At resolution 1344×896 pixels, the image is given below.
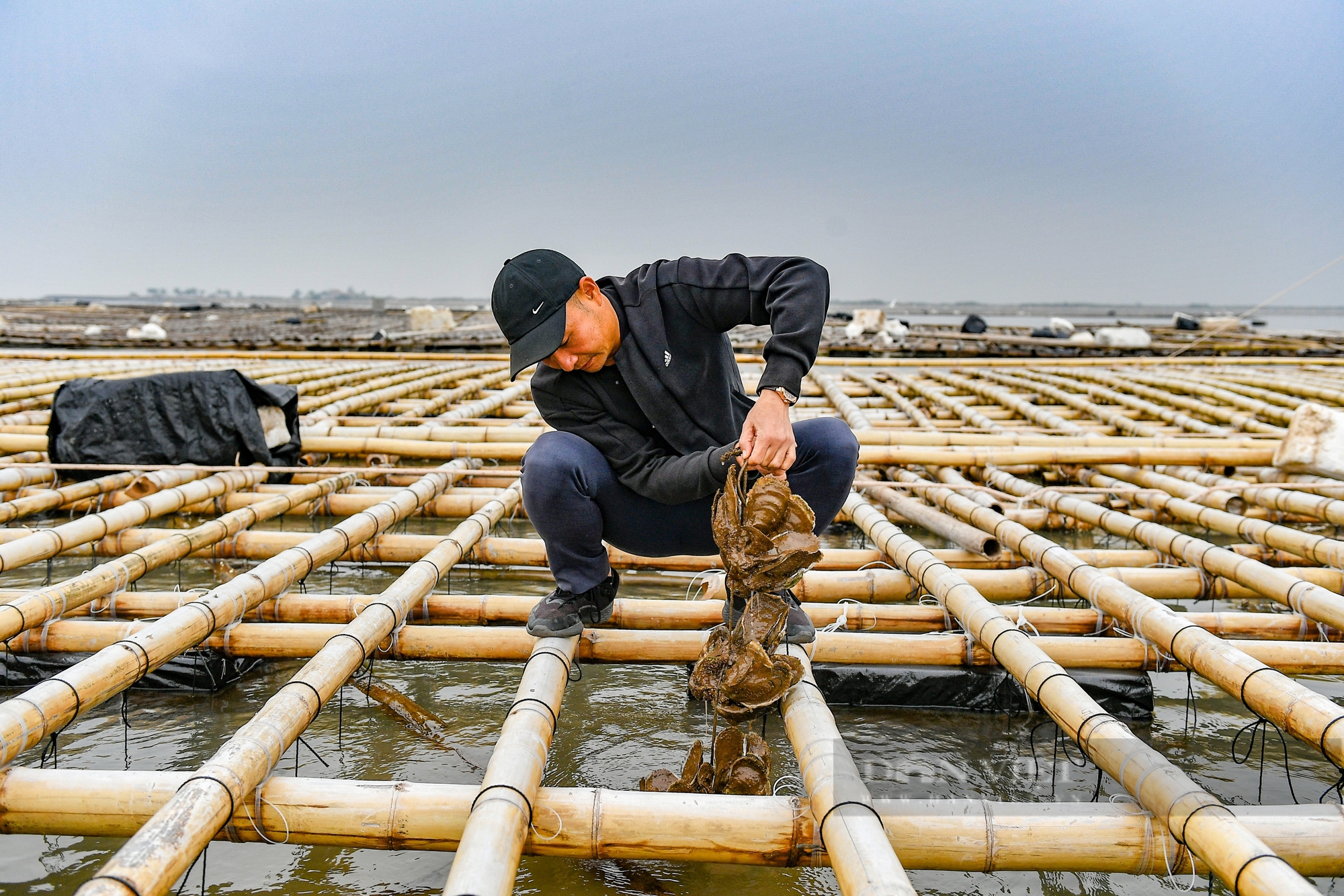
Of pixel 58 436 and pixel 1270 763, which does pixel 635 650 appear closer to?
pixel 1270 763

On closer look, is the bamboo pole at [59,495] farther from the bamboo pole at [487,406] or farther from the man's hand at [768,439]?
the man's hand at [768,439]

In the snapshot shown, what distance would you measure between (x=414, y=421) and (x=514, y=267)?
11.4 feet

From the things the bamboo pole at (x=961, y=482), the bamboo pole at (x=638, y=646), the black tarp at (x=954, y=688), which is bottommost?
the black tarp at (x=954, y=688)

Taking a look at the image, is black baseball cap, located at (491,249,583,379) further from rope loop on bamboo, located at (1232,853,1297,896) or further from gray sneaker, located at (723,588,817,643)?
rope loop on bamboo, located at (1232,853,1297,896)

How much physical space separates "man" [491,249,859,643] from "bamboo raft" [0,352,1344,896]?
263mm

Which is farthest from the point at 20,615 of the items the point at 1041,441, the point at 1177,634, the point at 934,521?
the point at 1041,441

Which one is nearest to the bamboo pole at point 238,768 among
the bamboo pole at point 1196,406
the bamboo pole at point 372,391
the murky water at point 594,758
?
the murky water at point 594,758

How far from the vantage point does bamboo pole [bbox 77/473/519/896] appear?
113cm

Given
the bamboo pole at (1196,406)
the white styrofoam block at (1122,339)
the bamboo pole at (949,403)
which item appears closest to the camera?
the bamboo pole at (1196,406)

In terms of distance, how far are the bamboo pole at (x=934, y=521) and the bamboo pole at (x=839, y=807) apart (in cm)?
144

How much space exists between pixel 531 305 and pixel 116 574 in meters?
1.61

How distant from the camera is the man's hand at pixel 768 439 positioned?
1686 mm

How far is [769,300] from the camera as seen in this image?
188 cm

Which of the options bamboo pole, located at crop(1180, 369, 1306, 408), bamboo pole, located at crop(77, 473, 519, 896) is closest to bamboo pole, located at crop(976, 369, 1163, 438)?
bamboo pole, located at crop(1180, 369, 1306, 408)
